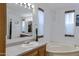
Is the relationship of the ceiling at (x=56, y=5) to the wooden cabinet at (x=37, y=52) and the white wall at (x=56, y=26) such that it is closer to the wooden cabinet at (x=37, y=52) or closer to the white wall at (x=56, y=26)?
the white wall at (x=56, y=26)

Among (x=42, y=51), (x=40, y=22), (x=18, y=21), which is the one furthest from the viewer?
(x=40, y=22)

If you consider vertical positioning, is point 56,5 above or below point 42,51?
above

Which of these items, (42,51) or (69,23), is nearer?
(42,51)

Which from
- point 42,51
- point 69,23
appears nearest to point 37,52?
point 42,51

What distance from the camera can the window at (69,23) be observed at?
6.60 ft

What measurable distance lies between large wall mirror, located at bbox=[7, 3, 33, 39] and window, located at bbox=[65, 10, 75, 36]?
1.67 feet

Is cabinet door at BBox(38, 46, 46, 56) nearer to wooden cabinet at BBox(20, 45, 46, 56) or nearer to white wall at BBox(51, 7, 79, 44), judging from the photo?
wooden cabinet at BBox(20, 45, 46, 56)

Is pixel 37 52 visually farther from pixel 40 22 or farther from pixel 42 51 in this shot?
pixel 40 22

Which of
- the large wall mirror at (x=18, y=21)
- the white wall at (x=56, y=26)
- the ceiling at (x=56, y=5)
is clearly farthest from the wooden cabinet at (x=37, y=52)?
the ceiling at (x=56, y=5)

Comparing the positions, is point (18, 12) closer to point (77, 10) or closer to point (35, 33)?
point (35, 33)

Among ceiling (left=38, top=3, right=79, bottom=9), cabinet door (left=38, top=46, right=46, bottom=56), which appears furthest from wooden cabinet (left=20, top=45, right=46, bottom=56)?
ceiling (left=38, top=3, right=79, bottom=9)

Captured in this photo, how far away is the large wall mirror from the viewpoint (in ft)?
5.52

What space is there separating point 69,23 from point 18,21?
746 mm

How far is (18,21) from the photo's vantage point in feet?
5.81
